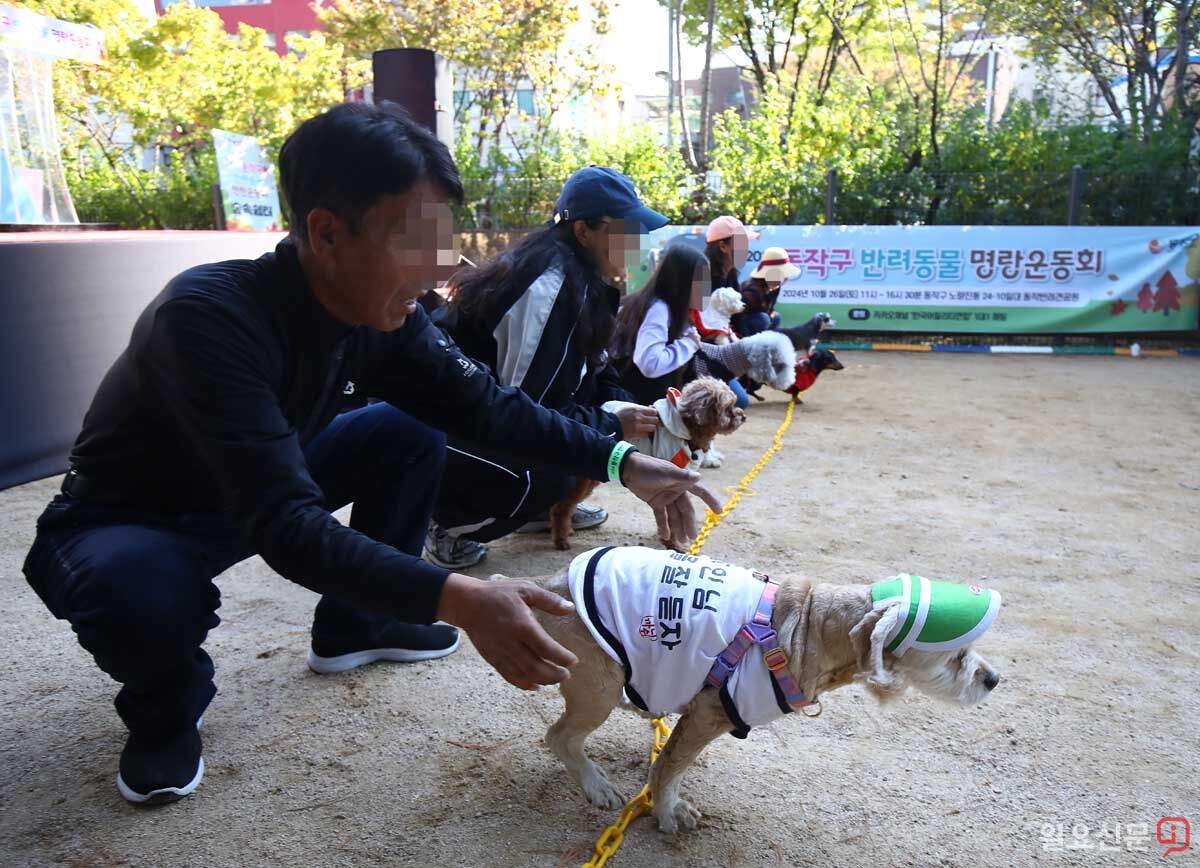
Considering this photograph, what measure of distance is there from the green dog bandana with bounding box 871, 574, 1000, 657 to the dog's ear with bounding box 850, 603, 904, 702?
0.06 ft

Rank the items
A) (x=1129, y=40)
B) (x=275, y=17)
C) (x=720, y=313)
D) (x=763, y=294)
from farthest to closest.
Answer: (x=275, y=17) → (x=1129, y=40) → (x=763, y=294) → (x=720, y=313)

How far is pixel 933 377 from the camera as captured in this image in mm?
9797

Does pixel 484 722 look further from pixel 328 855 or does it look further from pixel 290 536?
pixel 290 536

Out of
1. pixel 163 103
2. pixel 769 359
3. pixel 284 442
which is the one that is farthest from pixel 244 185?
pixel 284 442

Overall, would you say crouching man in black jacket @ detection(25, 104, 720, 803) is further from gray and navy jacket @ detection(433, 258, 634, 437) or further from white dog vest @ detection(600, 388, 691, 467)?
white dog vest @ detection(600, 388, 691, 467)

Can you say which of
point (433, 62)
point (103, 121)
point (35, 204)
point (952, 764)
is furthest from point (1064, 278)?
point (103, 121)

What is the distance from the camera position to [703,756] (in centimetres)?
271

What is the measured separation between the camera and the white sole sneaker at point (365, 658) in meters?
3.12

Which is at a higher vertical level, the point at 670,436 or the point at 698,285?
the point at 698,285

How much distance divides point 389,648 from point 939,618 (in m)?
1.94

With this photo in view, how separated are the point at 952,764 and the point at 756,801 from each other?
2.03 ft

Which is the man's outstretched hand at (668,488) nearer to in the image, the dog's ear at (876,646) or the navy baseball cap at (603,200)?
the dog's ear at (876,646)

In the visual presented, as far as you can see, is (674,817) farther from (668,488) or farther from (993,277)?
(993,277)

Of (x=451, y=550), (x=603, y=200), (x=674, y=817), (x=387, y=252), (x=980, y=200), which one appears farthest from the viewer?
(x=980, y=200)
